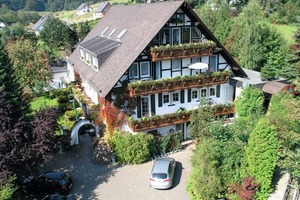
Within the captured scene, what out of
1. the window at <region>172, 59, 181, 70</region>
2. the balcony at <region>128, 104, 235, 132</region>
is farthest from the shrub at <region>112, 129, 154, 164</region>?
the window at <region>172, 59, 181, 70</region>

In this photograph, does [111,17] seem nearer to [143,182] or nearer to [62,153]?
[62,153]

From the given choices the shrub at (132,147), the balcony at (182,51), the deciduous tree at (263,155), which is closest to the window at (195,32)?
the balcony at (182,51)

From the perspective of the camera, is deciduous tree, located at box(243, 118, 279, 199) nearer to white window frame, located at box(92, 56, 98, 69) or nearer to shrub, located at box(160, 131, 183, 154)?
shrub, located at box(160, 131, 183, 154)

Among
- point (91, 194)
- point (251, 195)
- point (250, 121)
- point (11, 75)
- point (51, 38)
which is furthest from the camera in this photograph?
point (51, 38)

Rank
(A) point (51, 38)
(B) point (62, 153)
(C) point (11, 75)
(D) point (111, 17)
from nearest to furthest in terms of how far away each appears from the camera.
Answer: (B) point (62, 153), (C) point (11, 75), (D) point (111, 17), (A) point (51, 38)

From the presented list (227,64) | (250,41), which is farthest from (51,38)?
(227,64)

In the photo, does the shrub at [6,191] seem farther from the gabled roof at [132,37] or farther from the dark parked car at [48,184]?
the gabled roof at [132,37]
